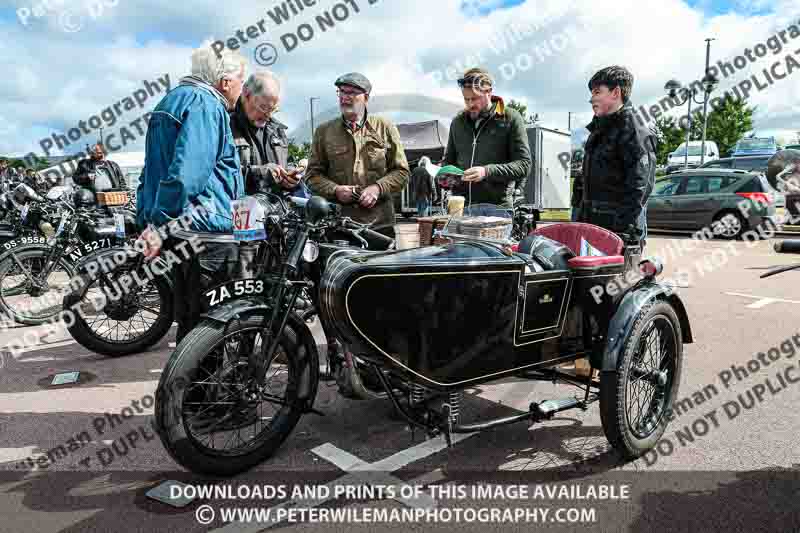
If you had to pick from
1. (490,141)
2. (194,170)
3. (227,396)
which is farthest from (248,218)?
(490,141)

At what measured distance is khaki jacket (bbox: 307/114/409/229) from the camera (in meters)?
3.99

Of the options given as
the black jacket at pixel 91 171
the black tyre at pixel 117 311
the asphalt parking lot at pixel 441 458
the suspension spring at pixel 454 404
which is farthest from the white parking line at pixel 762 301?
the black jacket at pixel 91 171

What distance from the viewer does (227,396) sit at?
8.32 feet

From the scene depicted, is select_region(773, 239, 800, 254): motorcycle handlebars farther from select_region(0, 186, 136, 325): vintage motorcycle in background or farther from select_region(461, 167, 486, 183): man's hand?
select_region(0, 186, 136, 325): vintage motorcycle in background

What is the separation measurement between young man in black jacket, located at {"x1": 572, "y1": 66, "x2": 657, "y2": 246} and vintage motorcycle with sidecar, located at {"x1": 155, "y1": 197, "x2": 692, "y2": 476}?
560 millimetres

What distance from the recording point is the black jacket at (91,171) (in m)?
8.69

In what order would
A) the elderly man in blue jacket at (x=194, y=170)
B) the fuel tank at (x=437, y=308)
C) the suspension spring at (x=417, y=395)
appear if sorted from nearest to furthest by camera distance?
the fuel tank at (x=437, y=308) → the suspension spring at (x=417, y=395) → the elderly man in blue jacket at (x=194, y=170)

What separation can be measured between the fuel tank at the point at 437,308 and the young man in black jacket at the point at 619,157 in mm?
1288

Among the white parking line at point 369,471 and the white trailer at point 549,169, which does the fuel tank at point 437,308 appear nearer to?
the white parking line at point 369,471

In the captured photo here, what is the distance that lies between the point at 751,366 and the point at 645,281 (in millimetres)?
1854

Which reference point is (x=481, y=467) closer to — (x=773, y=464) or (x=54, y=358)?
(x=773, y=464)

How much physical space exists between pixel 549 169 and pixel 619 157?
11891mm

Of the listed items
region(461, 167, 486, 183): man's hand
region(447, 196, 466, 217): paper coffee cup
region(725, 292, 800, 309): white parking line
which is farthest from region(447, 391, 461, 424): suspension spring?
region(725, 292, 800, 309): white parking line

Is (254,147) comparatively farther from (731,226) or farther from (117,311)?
(731,226)
